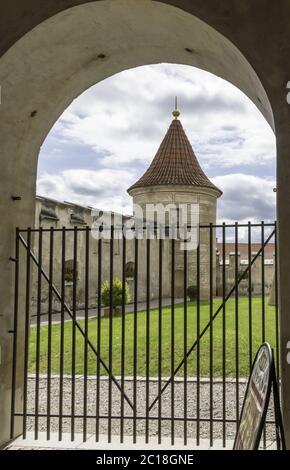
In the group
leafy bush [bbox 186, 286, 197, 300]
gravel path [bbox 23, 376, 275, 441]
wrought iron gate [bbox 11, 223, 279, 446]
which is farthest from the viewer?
leafy bush [bbox 186, 286, 197, 300]

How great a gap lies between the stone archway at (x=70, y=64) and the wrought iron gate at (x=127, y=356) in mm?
375

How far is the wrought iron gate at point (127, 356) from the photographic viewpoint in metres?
4.26

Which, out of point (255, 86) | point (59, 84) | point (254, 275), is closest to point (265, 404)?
point (255, 86)

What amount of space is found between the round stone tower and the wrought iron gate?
626cm

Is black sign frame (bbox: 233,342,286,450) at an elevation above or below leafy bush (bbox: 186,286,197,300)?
above

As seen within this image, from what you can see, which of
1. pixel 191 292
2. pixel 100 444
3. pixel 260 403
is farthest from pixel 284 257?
pixel 191 292

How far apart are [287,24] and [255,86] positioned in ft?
1.68

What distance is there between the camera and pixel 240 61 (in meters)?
3.74

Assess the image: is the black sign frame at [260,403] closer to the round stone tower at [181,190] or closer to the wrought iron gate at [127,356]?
the wrought iron gate at [127,356]

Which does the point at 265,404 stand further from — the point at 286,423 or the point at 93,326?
the point at 93,326

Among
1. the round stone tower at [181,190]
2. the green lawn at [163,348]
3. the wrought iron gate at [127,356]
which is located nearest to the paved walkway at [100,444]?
the wrought iron gate at [127,356]

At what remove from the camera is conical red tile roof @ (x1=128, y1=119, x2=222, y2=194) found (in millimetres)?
24688

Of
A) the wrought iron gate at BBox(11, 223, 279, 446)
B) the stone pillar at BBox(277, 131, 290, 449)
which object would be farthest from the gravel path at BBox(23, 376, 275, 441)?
the stone pillar at BBox(277, 131, 290, 449)

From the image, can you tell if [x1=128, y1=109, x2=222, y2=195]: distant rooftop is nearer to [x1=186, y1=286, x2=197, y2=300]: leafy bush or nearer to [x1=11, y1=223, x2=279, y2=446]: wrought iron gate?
[x1=186, y1=286, x2=197, y2=300]: leafy bush
